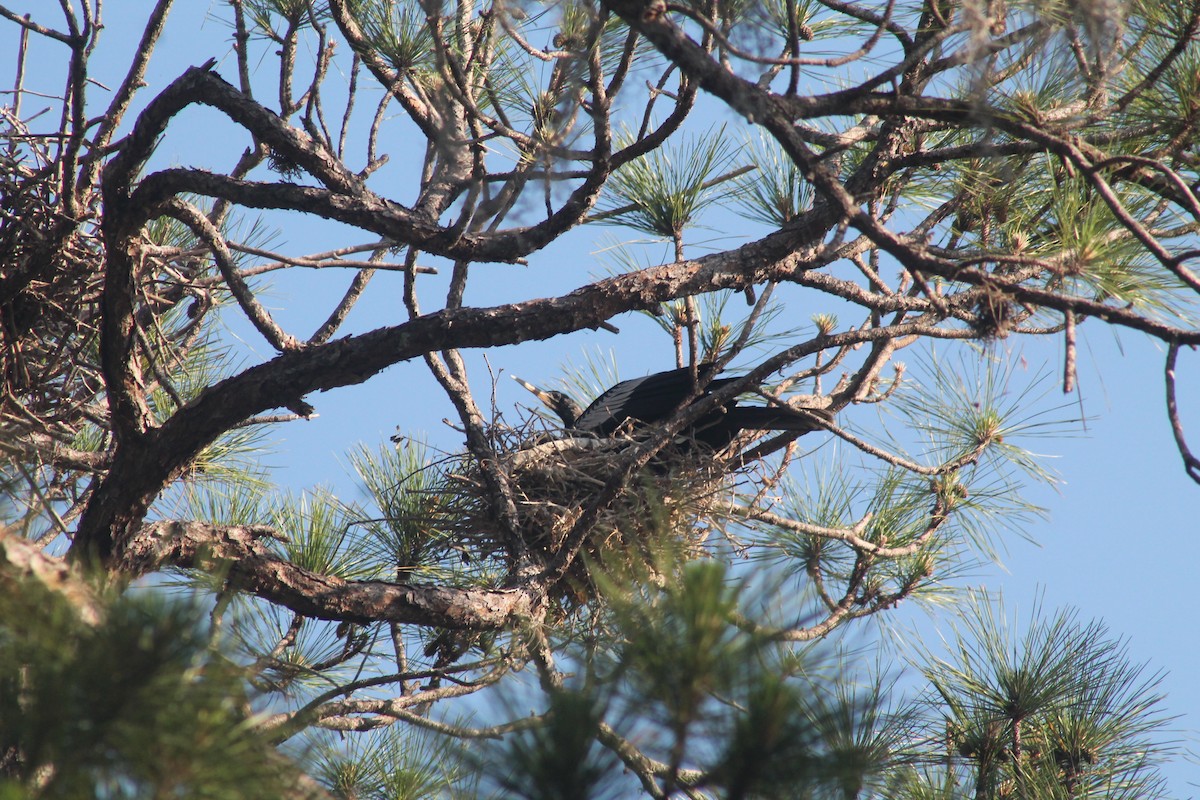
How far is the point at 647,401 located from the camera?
3.42 metres

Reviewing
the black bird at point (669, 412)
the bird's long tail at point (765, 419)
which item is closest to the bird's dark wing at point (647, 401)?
the black bird at point (669, 412)

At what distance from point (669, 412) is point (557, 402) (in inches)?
29.8

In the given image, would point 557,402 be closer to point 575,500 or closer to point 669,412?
point 669,412

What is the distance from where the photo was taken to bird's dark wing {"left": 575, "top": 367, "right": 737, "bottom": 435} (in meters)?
3.39

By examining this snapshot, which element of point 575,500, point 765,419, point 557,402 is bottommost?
point 575,500

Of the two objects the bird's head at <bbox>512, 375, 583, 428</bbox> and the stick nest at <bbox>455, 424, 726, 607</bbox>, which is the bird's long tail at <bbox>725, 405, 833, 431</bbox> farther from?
the bird's head at <bbox>512, 375, 583, 428</bbox>

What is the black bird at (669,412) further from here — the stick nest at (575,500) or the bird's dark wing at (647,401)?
the stick nest at (575,500)

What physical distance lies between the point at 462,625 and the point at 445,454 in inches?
38.7

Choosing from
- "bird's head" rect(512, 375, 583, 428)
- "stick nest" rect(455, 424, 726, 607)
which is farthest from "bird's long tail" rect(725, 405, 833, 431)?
"bird's head" rect(512, 375, 583, 428)

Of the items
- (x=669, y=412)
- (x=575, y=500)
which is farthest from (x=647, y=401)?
(x=575, y=500)

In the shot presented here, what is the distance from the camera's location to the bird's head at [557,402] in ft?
13.1

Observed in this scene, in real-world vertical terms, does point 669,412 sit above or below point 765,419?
above

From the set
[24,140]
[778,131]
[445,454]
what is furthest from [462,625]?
[24,140]

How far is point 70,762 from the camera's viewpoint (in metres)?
0.90
